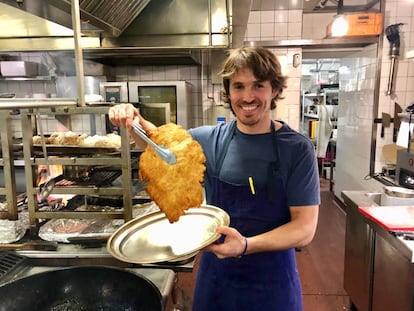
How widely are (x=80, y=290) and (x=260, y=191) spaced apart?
0.70 meters

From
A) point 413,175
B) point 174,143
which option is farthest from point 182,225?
point 413,175

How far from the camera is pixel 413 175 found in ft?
8.46

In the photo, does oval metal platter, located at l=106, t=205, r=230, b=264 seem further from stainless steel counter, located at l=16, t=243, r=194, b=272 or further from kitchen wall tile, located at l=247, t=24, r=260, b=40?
kitchen wall tile, located at l=247, t=24, r=260, b=40

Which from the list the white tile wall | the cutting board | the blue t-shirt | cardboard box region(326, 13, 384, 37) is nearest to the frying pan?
the blue t-shirt

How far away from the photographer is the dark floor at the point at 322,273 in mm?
2740

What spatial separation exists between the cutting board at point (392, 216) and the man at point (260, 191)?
2.97 ft

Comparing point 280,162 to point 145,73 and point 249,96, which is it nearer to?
point 249,96

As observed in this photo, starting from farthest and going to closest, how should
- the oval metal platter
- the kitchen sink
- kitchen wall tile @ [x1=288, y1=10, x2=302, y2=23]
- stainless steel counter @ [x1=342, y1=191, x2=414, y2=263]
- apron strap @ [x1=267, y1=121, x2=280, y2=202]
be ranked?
kitchen wall tile @ [x1=288, y1=10, x2=302, y2=23]
the kitchen sink
stainless steel counter @ [x1=342, y1=191, x2=414, y2=263]
apron strap @ [x1=267, y1=121, x2=280, y2=202]
the oval metal platter

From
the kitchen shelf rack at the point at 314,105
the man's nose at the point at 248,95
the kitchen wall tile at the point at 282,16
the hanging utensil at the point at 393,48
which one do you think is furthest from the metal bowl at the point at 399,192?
the kitchen shelf rack at the point at 314,105

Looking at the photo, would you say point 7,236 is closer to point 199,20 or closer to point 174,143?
point 174,143

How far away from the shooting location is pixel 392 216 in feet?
6.85

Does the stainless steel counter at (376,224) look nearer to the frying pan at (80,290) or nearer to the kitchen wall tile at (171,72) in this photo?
the frying pan at (80,290)

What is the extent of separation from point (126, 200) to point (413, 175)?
7.23 ft

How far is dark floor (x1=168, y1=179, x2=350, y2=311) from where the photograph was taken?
2.74m
